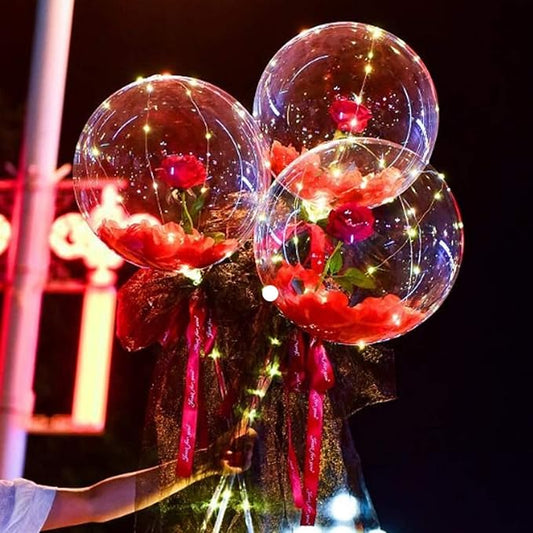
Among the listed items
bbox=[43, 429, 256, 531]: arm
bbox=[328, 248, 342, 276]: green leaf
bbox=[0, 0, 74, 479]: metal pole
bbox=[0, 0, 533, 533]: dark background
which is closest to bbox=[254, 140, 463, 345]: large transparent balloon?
bbox=[328, 248, 342, 276]: green leaf

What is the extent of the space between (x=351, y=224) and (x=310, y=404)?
290 millimetres

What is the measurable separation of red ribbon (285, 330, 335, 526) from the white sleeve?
444mm

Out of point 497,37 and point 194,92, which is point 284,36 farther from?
point 194,92

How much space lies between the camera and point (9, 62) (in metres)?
5.00

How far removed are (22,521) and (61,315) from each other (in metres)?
2.89

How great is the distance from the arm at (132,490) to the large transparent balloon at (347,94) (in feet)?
1.68

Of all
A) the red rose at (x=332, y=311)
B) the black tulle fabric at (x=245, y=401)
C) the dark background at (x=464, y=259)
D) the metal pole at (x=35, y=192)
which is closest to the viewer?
the red rose at (x=332, y=311)

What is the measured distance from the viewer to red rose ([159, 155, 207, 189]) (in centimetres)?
173

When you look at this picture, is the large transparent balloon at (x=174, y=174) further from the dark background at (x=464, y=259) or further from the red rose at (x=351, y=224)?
the dark background at (x=464, y=259)

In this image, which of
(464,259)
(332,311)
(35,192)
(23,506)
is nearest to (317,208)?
(332,311)

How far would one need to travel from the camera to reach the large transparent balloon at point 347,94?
185 centimetres

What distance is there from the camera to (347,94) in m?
1.85

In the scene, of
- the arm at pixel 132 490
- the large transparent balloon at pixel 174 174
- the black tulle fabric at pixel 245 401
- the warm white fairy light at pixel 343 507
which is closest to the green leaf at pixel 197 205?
the large transparent balloon at pixel 174 174

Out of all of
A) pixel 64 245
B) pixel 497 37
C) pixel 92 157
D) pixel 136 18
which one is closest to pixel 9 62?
pixel 136 18
